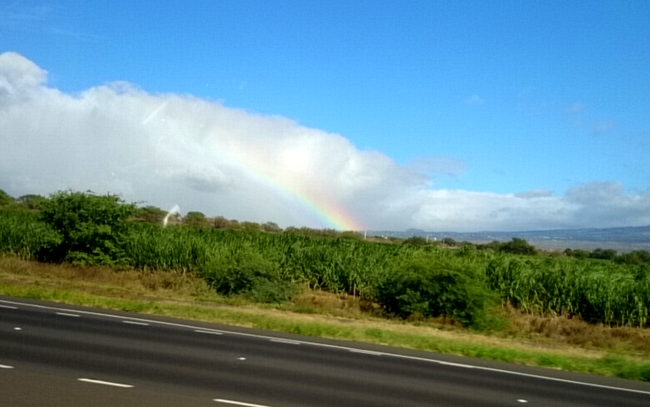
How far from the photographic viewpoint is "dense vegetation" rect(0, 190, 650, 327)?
85.8ft

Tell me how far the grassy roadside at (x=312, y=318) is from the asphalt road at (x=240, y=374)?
1252 millimetres

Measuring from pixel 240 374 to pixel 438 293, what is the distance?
15.1m

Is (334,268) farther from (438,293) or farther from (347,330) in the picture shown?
(347,330)

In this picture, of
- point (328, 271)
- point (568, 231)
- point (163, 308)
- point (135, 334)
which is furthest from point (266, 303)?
point (568, 231)

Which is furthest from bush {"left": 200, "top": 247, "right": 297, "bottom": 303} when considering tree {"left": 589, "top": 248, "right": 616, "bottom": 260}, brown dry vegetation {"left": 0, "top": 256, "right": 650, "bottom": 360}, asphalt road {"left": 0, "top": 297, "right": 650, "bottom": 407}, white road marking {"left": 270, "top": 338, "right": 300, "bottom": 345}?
tree {"left": 589, "top": 248, "right": 616, "bottom": 260}

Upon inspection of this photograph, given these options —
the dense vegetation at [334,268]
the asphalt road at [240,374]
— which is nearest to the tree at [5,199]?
the dense vegetation at [334,268]

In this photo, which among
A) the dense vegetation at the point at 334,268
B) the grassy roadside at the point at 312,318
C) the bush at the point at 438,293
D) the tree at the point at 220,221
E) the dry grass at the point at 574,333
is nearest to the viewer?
the grassy roadside at the point at 312,318

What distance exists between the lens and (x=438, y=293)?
25781 millimetres

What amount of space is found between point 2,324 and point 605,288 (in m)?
23.4

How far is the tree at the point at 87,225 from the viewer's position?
35.4 metres

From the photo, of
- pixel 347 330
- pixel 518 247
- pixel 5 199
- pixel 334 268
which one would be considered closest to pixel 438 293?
pixel 347 330

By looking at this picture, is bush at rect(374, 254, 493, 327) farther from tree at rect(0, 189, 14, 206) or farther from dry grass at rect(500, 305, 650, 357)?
tree at rect(0, 189, 14, 206)

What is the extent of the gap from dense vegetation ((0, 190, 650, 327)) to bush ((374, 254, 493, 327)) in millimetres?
36

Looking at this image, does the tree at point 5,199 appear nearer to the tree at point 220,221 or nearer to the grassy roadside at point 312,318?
the tree at point 220,221
